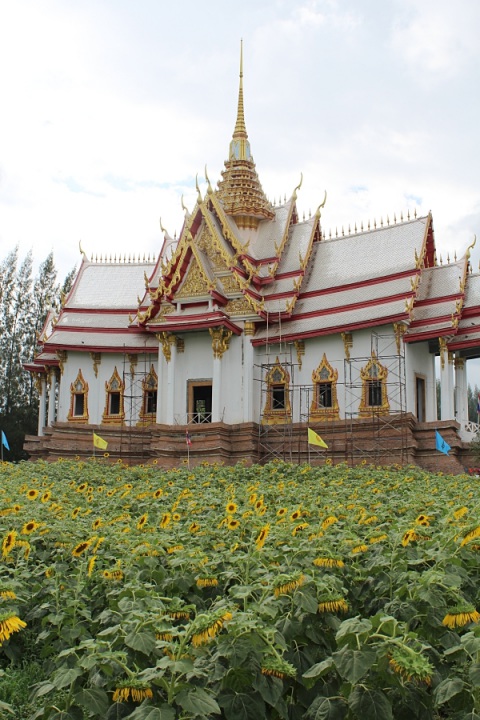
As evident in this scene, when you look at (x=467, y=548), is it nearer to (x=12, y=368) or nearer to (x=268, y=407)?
(x=268, y=407)

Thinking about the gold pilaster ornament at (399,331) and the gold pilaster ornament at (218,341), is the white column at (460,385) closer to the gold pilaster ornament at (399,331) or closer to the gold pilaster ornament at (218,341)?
the gold pilaster ornament at (399,331)

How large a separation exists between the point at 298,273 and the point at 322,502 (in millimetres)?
16569

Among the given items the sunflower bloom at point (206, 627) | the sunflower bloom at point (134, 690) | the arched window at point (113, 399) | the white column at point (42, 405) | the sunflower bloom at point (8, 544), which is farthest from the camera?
the white column at point (42, 405)

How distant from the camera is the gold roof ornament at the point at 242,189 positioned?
2764 centimetres

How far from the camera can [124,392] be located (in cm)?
2780

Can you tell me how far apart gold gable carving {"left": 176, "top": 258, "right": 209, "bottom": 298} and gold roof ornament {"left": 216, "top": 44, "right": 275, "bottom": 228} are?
3220mm

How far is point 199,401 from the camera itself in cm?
2469

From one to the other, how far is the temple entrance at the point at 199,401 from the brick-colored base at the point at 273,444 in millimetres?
1161

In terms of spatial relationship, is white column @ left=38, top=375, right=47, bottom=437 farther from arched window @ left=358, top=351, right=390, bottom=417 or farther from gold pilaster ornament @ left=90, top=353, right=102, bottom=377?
arched window @ left=358, top=351, right=390, bottom=417

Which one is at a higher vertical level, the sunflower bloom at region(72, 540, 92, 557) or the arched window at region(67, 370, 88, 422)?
the arched window at region(67, 370, 88, 422)

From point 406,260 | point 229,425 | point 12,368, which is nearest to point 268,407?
point 229,425

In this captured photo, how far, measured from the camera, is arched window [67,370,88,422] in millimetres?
28125

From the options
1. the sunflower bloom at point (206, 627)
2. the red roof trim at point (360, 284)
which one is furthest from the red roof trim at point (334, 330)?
the sunflower bloom at point (206, 627)

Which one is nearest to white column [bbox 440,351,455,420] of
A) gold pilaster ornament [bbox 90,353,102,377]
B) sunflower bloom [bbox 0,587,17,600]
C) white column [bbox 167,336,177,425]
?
white column [bbox 167,336,177,425]
